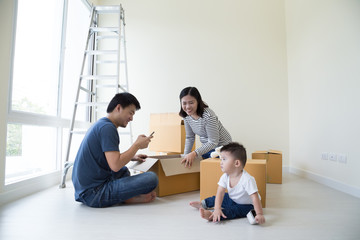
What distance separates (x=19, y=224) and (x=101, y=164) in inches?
20.7

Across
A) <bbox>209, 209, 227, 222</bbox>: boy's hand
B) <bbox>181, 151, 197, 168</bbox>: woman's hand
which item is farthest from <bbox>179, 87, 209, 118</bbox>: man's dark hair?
<bbox>209, 209, 227, 222</bbox>: boy's hand

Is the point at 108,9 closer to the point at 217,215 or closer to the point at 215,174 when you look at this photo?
the point at 215,174

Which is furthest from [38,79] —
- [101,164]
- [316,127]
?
[316,127]

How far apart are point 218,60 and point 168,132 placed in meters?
1.36

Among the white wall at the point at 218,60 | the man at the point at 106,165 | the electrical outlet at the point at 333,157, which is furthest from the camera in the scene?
the white wall at the point at 218,60

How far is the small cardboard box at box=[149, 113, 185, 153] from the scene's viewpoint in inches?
99.7

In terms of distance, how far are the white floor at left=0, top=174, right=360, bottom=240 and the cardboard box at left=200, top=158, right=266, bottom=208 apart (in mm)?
163

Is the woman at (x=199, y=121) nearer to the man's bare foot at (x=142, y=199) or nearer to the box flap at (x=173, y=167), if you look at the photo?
the box flap at (x=173, y=167)

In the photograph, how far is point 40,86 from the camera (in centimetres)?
219

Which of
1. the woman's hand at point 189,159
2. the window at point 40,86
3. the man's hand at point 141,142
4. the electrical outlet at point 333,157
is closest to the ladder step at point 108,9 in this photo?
the window at point 40,86

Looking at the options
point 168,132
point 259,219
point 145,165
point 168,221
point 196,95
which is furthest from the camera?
point 168,132

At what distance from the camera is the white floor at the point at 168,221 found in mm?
1119

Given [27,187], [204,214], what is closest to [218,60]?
[204,214]

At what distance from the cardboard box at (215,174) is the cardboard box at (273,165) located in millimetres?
917
